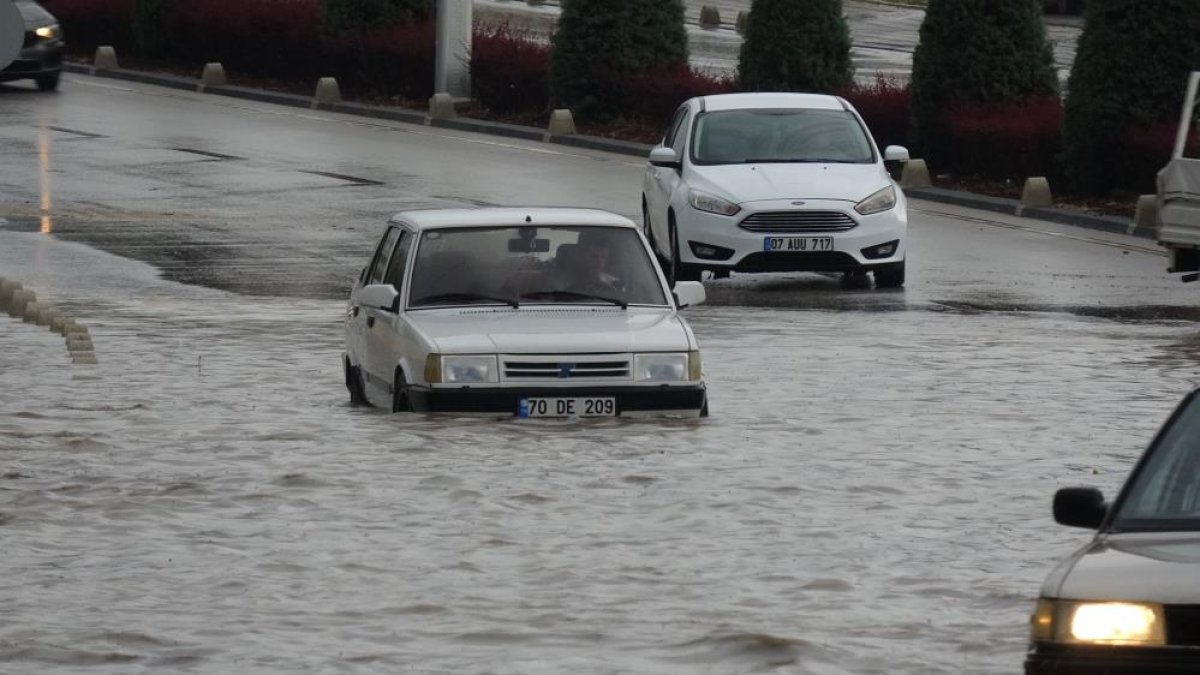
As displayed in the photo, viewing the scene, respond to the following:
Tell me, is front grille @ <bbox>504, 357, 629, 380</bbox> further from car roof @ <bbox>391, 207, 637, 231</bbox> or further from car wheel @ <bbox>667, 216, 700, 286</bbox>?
car wheel @ <bbox>667, 216, 700, 286</bbox>

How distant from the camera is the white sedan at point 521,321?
14086 mm

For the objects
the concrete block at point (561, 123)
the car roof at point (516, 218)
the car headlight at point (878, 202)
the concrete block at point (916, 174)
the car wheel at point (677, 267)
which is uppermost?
the car roof at point (516, 218)

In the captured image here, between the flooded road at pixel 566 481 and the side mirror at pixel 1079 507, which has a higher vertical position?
the side mirror at pixel 1079 507

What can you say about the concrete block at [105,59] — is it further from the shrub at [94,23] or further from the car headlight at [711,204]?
the car headlight at [711,204]

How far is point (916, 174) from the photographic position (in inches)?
1308

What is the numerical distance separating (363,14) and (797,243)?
23.5 m

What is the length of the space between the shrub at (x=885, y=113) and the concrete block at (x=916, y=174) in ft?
7.53

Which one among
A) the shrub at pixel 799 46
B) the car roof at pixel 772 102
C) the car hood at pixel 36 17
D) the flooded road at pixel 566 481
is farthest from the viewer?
the car hood at pixel 36 17

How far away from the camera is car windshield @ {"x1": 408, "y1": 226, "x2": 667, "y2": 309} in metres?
15.0

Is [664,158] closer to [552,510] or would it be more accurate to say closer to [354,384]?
[354,384]

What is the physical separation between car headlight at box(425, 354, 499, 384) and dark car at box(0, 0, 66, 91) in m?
29.8

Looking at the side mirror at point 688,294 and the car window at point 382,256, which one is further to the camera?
the car window at point 382,256

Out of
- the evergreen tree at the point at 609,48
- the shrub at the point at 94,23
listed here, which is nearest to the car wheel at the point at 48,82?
the shrub at the point at 94,23

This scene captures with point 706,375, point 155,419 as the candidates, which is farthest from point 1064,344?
point 155,419
